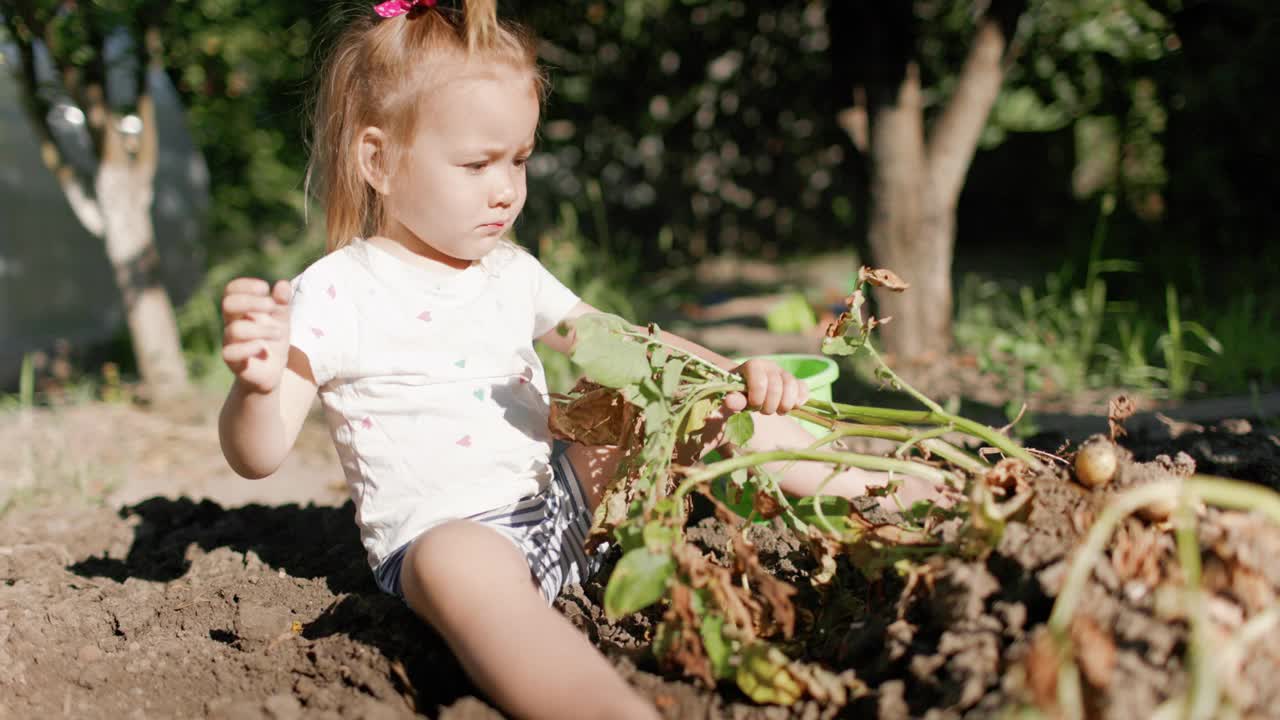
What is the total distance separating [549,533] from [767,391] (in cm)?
49

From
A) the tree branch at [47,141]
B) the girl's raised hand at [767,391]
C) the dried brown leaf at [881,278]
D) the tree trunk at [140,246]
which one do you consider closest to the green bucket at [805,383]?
the girl's raised hand at [767,391]

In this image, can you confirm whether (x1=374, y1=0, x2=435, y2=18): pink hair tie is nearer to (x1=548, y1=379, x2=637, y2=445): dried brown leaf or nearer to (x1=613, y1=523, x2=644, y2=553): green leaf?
(x1=548, y1=379, x2=637, y2=445): dried brown leaf

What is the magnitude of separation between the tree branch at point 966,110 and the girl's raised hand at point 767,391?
2.21 m

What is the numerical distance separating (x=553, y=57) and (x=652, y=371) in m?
5.20

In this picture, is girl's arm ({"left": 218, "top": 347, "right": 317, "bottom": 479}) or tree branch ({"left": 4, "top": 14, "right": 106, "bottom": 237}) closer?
girl's arm ({"left": 218, "top": 347, "right": 317, "bottom": 479})

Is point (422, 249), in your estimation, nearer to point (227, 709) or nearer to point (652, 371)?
point (652, 371)

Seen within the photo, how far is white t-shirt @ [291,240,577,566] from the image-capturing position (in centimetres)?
169

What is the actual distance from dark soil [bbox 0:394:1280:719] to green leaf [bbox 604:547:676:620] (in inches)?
7.3

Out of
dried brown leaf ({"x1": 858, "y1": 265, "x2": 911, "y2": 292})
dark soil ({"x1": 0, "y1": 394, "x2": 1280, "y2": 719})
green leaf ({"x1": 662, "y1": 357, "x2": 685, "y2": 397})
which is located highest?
dried brown leaf ({"x1": 858, "y1": 265, "x2": 911, "y2": 292})

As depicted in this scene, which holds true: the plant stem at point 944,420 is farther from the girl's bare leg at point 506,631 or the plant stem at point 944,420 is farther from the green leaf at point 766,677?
the girl's bare leg at point 506,631

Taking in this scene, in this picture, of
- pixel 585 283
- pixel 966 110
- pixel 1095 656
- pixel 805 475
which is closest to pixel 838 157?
pixel 585 283

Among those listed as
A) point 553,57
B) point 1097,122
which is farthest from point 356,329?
point 1097,122

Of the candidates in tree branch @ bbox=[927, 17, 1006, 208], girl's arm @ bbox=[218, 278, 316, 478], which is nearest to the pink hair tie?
girl's arm @ bbox=[218, 278, 316, 478]

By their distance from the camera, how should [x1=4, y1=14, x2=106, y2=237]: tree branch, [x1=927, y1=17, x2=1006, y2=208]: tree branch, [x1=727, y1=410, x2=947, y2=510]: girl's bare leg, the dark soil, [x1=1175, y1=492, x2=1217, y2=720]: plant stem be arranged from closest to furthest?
1. [x1=1175, y1=492, x2=1217, y2=720]: plant stem
2. the dark soil
3. [x1=727, y1=410, x2=947, y2=510]: girl's bare leg
4. [x1=927, y1=17, x2=1006, y2=208]: tree branch
5. [x1=4, y1=14, x2=106, y2=237]: tree branch
